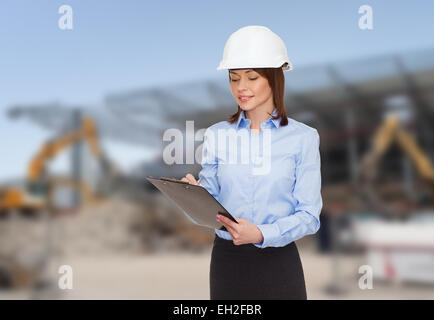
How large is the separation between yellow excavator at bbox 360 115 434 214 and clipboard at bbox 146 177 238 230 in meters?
5.00

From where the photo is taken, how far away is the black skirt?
912mm

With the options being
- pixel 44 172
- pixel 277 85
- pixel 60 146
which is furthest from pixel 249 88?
pixel 60 146

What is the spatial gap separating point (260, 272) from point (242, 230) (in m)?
0.12

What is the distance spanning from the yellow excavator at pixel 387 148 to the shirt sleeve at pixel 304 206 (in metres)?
4.92

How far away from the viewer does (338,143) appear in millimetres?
6000

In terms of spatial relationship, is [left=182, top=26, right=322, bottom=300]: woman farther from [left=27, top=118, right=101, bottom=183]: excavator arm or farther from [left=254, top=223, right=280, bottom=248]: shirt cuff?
[left=27, top=118, right=101, bottom=183]: excavator arm

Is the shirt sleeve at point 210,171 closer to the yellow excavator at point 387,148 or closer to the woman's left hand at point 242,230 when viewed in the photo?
the woman's left hand at point 242,230

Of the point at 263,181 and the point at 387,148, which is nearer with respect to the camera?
the point at 263,181

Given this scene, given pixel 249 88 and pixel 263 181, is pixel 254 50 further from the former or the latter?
pixel 263 181

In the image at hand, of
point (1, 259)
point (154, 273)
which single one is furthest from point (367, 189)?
point (1, 259)

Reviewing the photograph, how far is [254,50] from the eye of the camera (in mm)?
919
